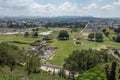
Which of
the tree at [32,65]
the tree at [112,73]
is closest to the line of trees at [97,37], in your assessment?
the tree at [32,65]

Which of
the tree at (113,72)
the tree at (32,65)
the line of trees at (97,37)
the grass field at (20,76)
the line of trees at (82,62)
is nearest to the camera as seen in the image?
the tree at (113,72)

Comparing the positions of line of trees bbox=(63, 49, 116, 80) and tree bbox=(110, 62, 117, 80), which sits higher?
tree bbox=(110, 62, 117, 80)

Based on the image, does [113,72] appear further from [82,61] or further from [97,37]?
[97,37]

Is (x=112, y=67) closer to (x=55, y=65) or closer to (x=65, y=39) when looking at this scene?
(x=55, y=65)

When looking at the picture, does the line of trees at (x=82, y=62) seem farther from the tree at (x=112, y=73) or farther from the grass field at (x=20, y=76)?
the tree at (x=112, y=73)

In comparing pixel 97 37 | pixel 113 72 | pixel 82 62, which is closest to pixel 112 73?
pixel 113 72

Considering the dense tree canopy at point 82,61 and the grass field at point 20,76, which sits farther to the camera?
the dense tree canopy at point 82,61

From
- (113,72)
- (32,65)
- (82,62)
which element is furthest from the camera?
(32,65)

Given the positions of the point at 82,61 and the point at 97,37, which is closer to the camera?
the point at 82,61

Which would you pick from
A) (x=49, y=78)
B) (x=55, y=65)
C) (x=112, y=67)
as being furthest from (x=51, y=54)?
(x=112, y=67)

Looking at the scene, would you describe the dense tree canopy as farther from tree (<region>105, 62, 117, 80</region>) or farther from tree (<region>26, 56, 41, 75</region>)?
tree (<region>105, 62, 117, 80</region>)

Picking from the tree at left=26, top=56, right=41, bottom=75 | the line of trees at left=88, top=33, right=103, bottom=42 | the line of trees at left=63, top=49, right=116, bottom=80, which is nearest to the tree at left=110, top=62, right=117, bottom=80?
the line of trees at left=63, top=49, right=116, bottom=80

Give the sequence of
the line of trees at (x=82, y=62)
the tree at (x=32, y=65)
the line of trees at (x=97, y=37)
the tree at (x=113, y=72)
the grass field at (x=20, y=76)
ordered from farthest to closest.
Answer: the line of trees at (x=97, y=37) → the tree at (x=32, y=65) → the line of trees at (x=82, y=62) → the grass field at (x=20, y=76) → the tree at (x=113, y=72)
